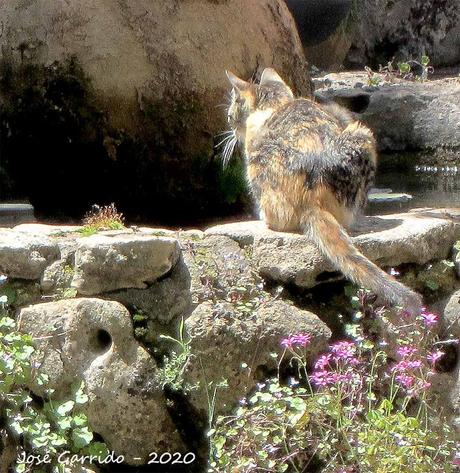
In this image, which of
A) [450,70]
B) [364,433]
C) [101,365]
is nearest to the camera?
[364,433]

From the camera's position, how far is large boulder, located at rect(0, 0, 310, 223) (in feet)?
25.1

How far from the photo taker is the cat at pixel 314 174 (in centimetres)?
512

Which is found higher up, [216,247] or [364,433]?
[216,247]

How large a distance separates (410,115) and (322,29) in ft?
17.5

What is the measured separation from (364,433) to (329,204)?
1.39 m

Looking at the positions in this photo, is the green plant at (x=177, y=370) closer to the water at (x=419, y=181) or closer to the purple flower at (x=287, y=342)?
the purple flower at (x=287, y=342)

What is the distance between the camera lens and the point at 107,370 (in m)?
4.65

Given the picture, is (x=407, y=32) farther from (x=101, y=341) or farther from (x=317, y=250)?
(x=101, y=341)

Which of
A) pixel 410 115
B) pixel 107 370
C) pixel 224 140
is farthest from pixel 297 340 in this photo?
pixel 410 115

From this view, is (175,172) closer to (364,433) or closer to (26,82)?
(26,82)

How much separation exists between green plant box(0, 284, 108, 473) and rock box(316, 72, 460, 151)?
6251 millimetres

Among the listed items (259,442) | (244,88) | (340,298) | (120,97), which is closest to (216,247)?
(340,298)

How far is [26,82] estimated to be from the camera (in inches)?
304

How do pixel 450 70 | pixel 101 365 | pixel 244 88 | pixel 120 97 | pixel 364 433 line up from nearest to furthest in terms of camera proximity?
pixel 364 433 → pixel 101 365 → pixel 244 88 → pixel 120 97 → pixel 450 70
